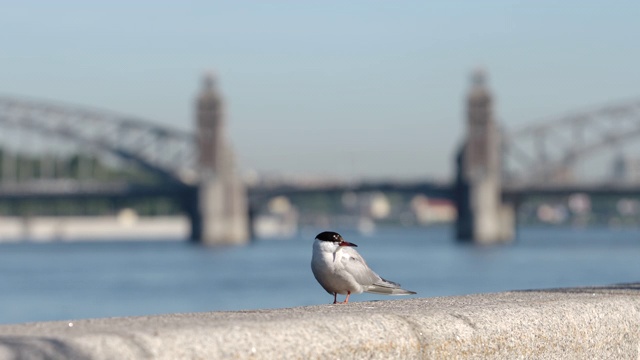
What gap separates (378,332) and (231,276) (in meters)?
61.2

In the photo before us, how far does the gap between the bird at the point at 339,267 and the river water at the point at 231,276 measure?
30.3 m

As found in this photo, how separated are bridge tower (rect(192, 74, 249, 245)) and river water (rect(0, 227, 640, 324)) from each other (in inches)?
182

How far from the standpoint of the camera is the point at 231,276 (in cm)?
6519

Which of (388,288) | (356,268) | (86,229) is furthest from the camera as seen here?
(86,229)

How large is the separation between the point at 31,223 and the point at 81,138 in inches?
419

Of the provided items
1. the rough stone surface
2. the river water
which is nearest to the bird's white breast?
the rough stone surface

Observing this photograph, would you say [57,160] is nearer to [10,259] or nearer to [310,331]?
A: [10,259]

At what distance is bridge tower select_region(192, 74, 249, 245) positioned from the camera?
113062mm

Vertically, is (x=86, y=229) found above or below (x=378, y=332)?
below

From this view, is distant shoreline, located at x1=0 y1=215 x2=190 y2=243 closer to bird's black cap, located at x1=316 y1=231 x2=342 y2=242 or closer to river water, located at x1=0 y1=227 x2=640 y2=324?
river water, located at x1=0 y1=227 x2=640 y2=324

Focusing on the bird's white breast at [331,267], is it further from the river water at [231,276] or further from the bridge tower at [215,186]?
the bridge tower at [215,186]

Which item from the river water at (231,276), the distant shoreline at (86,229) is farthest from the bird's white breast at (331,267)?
the distant shoreline at (86,229)

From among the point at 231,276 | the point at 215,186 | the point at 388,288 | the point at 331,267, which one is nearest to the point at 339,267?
the point at 331,267

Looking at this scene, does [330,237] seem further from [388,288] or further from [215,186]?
[215,186]
